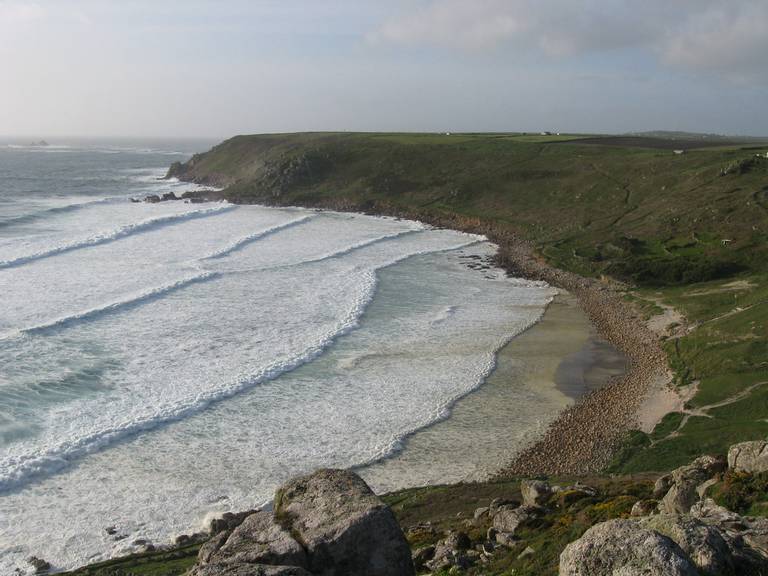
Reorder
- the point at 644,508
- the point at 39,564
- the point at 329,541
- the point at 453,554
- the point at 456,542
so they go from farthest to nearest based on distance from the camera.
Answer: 1. the point at 39,564
2. the point at 456,542
3. the point at 644,508
4. the point at 453,554
5. the point at 329,541

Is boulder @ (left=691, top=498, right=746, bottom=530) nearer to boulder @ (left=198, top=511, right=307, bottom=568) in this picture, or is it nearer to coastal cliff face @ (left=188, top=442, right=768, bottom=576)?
coastal cliff face @ (left=188, top=442, right=768, bottom=576)

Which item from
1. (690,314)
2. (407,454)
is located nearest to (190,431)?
(407,454)

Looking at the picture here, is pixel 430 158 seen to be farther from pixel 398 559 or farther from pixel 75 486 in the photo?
pixel 398 559

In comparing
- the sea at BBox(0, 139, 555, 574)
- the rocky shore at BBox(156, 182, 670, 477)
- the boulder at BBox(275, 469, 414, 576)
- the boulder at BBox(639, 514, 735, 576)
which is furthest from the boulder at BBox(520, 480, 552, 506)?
the boulder at BBox(639, 514, 735, 576)

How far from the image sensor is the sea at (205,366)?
22562mm

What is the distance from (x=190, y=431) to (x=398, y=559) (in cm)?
1855

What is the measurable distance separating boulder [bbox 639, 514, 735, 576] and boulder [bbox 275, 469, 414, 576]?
11.5 feet

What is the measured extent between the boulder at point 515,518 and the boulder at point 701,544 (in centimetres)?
657

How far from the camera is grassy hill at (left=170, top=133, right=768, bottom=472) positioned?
93.7ft

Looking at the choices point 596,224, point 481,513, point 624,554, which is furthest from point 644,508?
point 596,224

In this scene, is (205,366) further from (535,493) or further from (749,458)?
(749,458)

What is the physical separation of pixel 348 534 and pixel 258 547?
136cm

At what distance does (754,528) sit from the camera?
11.4 m

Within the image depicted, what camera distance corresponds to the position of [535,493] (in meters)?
17.8
